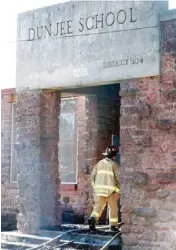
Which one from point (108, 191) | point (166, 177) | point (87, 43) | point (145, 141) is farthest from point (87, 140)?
point (166, 177)

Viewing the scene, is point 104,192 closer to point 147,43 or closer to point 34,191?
point 34,191

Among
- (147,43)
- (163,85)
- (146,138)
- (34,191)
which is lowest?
(34,191)

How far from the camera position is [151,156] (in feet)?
32.0

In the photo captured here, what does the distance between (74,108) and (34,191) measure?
390 centimetres

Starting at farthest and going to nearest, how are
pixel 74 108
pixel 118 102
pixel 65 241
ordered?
1. pixel 74 108
2. pixel 118 102
3. pixel 65 241

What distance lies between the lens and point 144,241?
9.70 metres

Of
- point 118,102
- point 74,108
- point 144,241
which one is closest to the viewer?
point 144,241

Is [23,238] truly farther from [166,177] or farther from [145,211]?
[166,177]

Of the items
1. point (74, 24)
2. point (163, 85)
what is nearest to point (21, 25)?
point (74, 24)

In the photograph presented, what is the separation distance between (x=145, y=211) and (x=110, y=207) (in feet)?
5.12

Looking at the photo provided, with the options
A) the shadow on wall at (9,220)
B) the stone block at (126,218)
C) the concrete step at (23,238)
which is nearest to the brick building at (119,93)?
the stone block at (126,218)

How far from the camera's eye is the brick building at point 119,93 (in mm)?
9633

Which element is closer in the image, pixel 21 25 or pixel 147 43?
pixel 147 43

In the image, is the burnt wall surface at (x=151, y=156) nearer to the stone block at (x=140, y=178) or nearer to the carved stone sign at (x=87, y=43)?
the stone block at (x=140, y=178)
